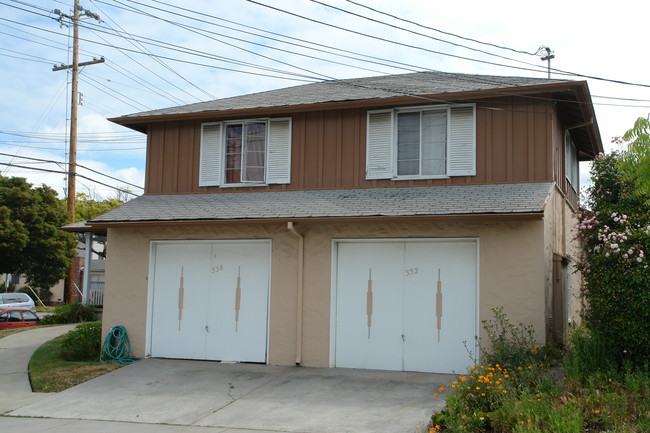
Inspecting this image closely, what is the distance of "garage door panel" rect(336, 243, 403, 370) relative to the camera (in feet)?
38.5

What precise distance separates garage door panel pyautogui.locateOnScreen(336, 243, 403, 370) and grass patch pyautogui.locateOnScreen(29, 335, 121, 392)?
4599 mm

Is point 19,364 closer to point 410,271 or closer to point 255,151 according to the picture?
point 255,151

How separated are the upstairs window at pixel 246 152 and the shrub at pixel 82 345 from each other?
4.05m

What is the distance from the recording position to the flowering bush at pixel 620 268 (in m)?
8.50

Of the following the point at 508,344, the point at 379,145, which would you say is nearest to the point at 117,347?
the point at 379,145

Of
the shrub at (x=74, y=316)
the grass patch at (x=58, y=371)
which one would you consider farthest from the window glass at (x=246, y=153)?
the shrub at (x=74, y=316)

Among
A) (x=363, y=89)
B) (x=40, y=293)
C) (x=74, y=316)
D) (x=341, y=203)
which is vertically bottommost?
(x=74, y=316)

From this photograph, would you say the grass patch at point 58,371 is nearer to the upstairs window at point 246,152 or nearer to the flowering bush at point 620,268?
the upstairs window at point 246,152

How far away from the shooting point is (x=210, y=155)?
14.3 m

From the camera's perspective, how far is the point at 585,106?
12.7m

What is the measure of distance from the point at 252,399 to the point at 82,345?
17.7ft

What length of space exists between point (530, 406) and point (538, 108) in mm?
6480

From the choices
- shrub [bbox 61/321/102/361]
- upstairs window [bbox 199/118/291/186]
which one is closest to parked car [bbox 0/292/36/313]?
shrub [bbox 61/321/102/361]

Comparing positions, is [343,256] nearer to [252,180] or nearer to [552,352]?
[252,180]
